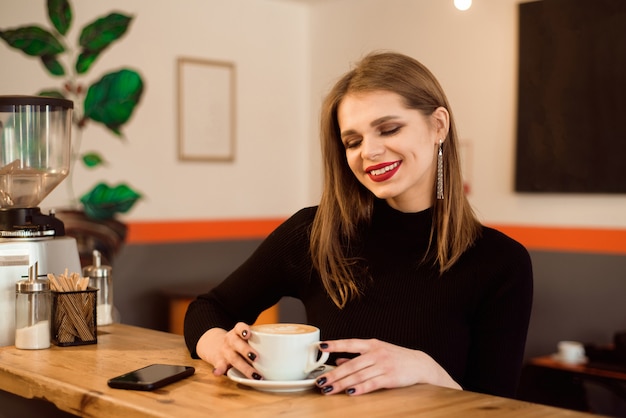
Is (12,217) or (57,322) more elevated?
(12,217)

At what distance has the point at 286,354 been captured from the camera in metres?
1.34

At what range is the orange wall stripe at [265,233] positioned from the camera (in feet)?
13.4

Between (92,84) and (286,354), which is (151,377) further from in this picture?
(92,84)

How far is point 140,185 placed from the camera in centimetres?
473

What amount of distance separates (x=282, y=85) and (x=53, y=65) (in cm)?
155

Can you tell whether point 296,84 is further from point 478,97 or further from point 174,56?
point 478,97

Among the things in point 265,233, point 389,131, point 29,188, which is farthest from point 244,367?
point 265,233

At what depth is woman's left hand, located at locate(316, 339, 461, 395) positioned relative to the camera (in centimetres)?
134

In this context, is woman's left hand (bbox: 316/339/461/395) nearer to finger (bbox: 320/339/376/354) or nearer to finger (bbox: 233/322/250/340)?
A: finger (bbox: 320/339/376/354)

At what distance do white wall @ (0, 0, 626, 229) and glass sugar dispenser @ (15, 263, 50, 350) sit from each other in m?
2.72

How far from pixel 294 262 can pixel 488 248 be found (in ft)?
1.44

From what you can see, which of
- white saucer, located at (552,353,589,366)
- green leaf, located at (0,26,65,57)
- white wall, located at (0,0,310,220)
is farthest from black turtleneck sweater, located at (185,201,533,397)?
green leaf, located at (0,26,65,57)

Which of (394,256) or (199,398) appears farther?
(394,256)

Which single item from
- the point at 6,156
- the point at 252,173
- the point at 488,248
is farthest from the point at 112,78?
the point at 488,248
